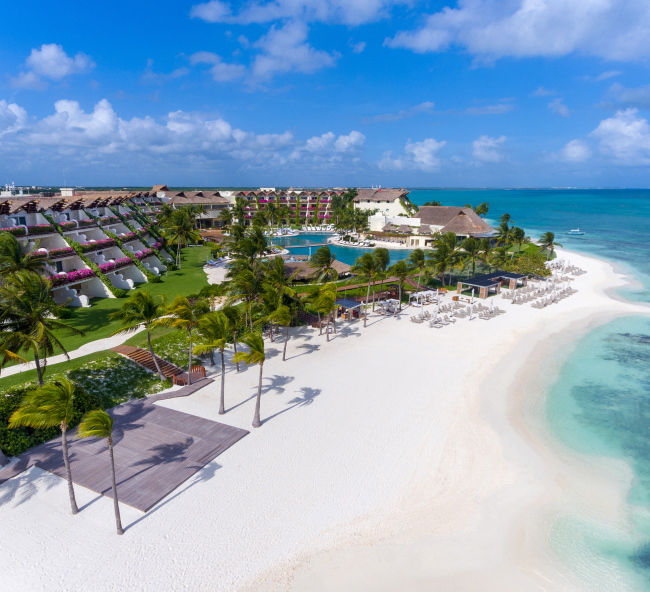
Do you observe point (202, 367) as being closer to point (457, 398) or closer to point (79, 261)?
point (457, 398)

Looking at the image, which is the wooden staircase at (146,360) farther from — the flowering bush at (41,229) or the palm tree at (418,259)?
the palm tree at (418,259)

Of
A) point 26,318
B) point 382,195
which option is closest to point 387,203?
point 382,195

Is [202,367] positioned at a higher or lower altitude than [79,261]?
lower

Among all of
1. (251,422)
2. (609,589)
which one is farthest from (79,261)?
(609,589)

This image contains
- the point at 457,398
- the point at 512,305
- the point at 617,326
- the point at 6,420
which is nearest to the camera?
the point at 6,420

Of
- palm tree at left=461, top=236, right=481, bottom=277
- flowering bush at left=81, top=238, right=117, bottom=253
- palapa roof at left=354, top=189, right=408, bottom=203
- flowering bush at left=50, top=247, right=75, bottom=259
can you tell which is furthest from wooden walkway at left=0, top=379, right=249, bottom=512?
palapa roof at left=354, top=189, right=408, bottom=203

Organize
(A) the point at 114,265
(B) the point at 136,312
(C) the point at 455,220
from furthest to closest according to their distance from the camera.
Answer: (C) the point at 455,220
(A) the point at 114,265
(B) the point at 136,312

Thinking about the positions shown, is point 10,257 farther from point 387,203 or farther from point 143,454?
point 387,203
